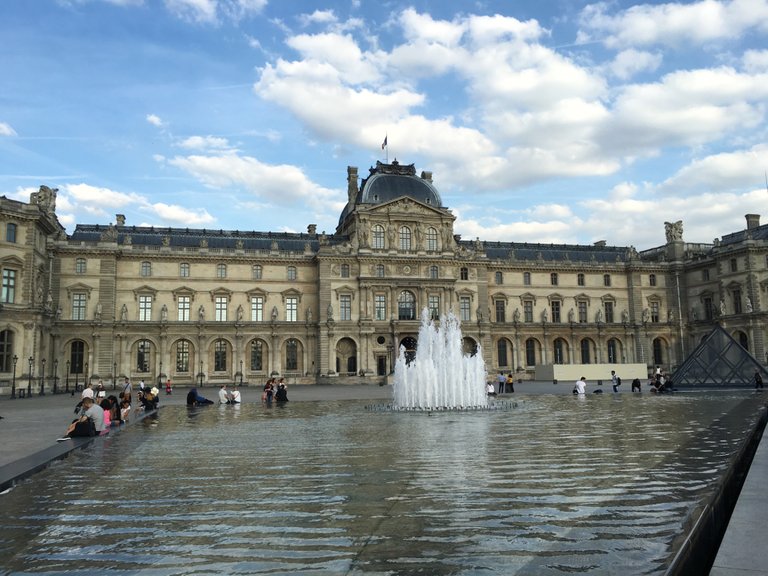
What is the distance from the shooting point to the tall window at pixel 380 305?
220 ft

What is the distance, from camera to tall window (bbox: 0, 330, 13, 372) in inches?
1873

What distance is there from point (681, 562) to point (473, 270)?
65563mm

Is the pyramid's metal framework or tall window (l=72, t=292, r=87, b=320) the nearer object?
the pyramid's metal framework

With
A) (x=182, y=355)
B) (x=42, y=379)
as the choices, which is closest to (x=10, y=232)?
(x=42, y=379)

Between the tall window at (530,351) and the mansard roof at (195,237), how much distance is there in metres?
27.0

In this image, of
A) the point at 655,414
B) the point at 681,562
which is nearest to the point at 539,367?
the point at 655,414

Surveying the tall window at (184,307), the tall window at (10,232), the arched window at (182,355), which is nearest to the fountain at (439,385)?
the tall window at (10,232)

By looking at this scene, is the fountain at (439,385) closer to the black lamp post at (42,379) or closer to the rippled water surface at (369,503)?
the rippled water surface at (369,503)

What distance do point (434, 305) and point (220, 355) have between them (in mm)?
22667

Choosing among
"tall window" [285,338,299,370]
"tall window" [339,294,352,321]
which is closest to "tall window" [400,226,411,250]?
"tall window" [339,294,352,321]

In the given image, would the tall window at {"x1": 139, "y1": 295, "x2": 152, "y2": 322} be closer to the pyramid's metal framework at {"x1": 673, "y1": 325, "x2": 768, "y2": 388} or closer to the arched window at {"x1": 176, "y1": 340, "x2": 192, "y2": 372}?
the arched window at {"x1": 176, "y1": 340, "x2": 192, "y2": 372}

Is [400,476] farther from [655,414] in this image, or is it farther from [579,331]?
[579,331]

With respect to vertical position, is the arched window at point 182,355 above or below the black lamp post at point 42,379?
above

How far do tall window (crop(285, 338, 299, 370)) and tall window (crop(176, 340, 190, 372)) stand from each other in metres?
9.78
